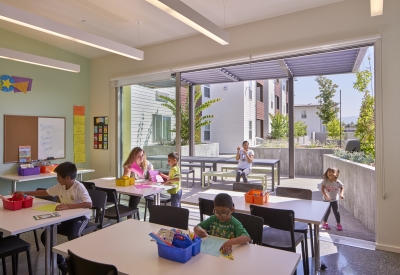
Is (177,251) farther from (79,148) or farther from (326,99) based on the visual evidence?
(326,99)

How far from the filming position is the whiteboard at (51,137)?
5.63 m

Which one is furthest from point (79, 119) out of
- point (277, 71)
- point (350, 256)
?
point (350, 256)

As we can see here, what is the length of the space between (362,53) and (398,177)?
3.00 meters

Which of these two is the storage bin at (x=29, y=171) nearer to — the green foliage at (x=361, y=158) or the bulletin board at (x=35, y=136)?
the bulletin board at (x=35, y=136)

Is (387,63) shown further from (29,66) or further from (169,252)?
(29,66)

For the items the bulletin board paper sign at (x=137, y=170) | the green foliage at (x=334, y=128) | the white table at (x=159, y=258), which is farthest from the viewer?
the green foliage at (x=334, y=128)

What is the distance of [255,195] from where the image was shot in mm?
3121

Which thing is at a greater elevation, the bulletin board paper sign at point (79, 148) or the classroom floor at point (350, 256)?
the bulletin board paper sign at point (79, 148)

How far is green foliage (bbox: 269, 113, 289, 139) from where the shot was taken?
12.4 m

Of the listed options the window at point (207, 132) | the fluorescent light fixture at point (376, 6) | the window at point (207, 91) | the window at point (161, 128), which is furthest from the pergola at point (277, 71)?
the window at point (207, 132)

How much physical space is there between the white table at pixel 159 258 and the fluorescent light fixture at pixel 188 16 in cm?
198

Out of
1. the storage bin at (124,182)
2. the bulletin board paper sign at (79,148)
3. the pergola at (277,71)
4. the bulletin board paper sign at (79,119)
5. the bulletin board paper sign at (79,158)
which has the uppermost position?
the pergola at (277,71)

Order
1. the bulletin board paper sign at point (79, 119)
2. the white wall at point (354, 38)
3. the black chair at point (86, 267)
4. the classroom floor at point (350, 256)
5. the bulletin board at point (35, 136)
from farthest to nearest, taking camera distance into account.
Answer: the bulletin board paper sign at point (79, 119)
the bulletin board at point (35, 136)
the white wall at point (354, 38)
the classroom floor at point (350, 256)
the black chair at point (86, 267)

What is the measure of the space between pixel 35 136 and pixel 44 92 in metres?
0.92
